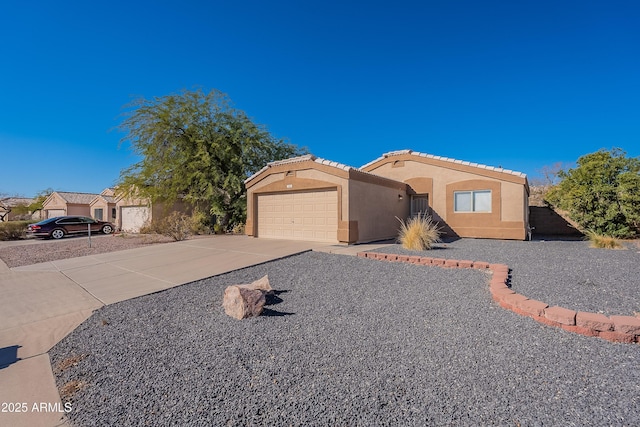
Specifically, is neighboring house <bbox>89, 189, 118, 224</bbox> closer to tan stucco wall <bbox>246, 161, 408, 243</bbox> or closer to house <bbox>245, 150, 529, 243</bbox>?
tan stucco wall <bbox>246, 161, 408, 243</bbox>

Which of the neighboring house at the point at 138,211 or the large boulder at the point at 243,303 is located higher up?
A: the neighboring house at the point at 138,211

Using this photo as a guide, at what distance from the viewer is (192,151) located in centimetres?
1777

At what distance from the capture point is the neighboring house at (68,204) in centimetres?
3043

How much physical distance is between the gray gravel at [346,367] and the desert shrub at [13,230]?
20473mm

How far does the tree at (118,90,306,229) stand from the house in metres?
4.23

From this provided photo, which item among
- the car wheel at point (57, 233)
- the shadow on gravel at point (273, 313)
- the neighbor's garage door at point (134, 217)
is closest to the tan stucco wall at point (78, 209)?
the neighbor's garage door at point (134, 217)

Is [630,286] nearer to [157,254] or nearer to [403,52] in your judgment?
[157,254]

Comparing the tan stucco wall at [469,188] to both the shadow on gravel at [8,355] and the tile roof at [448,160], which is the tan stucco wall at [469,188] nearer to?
the tile roof at [448,160]

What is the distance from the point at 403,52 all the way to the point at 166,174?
49.7ft

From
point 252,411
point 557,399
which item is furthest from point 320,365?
point 557,399

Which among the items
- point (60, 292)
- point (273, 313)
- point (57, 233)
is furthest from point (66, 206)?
point (273, 313)

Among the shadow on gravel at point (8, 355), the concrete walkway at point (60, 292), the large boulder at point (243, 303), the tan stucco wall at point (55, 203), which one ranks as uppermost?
the tan stucco wall at point (55, 203)

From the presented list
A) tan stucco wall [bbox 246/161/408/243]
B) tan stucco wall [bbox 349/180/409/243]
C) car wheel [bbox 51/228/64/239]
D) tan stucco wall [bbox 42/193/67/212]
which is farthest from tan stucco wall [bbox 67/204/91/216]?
tan stucco wall [bbox 349/180/409/243]

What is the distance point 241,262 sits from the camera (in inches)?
323
